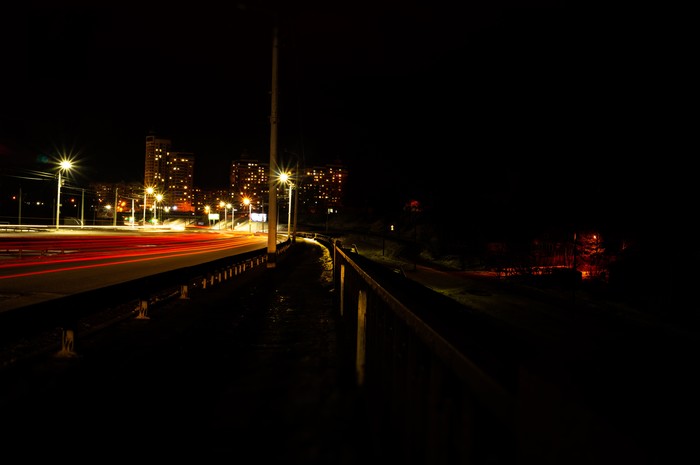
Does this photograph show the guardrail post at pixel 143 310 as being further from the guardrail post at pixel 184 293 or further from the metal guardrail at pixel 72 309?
the guardrail post at pixel 184 293

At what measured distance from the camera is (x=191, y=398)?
433cm

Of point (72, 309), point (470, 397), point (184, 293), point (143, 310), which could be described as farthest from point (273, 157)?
point (470, 397)

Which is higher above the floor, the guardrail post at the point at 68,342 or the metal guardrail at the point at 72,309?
the metal guardrail at the point at 72,309

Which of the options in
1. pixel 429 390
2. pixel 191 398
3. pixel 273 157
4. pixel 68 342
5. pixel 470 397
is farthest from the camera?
pixel 273 157

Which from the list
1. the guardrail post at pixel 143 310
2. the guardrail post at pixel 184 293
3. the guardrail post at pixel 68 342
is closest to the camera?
the guardrail post at pixel 68 342

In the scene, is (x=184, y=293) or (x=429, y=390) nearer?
(x=429, y=390)

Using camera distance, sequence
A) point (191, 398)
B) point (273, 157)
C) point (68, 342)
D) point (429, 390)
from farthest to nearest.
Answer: point (273, 157), point (68, 342), point (191, 398), point (429, 390)

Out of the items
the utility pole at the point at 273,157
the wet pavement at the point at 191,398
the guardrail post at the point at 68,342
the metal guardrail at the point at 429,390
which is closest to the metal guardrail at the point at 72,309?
the guardrail post at the point at 68,342

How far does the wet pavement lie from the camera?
3354 millimetres

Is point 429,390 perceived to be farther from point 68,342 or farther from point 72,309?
point 68,342

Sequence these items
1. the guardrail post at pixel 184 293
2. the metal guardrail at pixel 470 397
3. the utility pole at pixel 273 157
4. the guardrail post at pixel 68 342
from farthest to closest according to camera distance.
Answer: the utility pole at pixel 273 157 < the guardrail post at pixel 184 293 < the guardrail post at pixel 68 342 < the metal guardrail at pixel 470 397

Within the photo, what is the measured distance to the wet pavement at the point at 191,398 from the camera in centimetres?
335

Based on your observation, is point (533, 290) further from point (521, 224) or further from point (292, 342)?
point (521, 224)

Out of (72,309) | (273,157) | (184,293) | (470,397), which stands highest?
(273,157)
